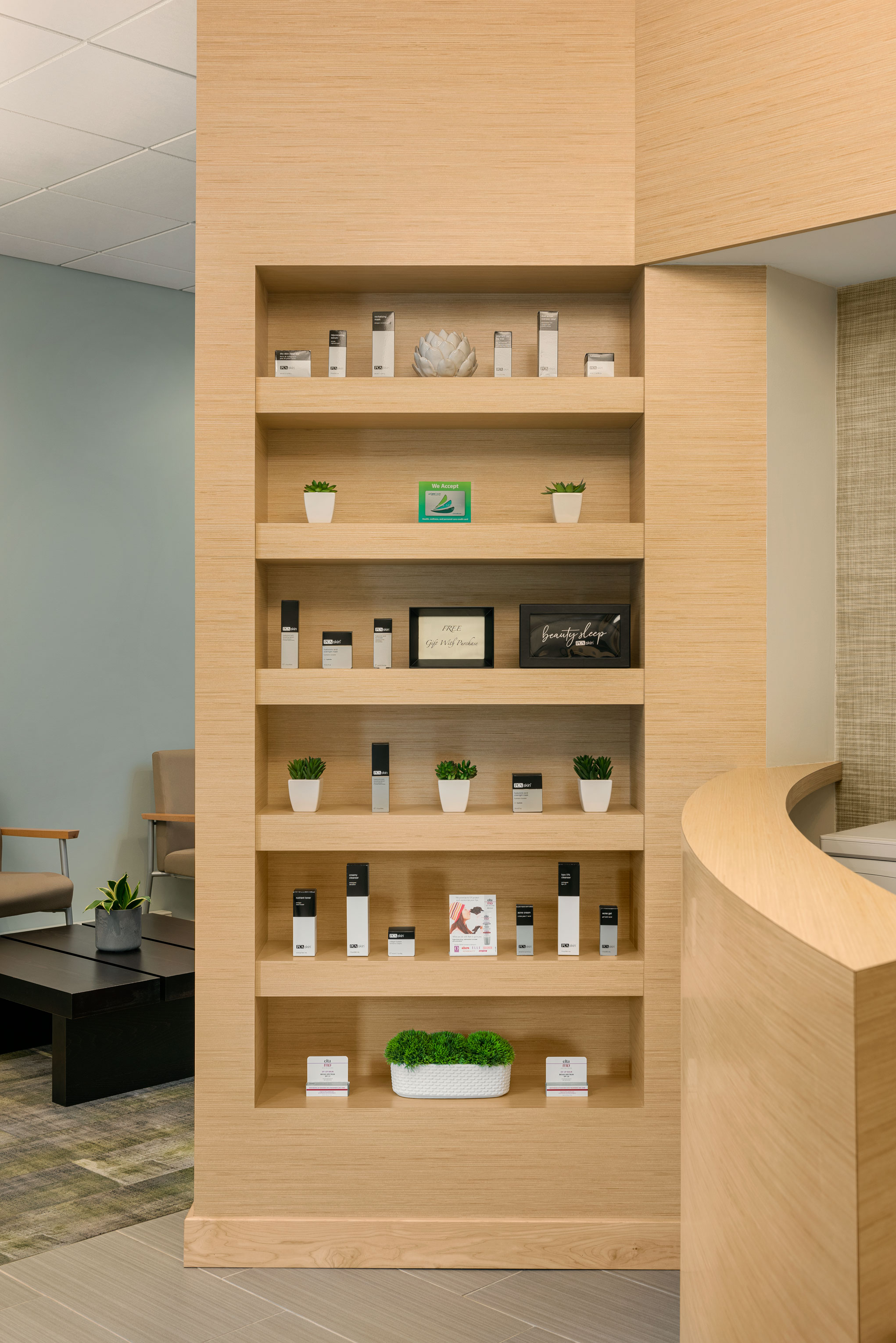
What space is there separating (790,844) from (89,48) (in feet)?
11.9

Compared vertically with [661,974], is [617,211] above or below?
above

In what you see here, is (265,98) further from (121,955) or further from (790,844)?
(121,955)

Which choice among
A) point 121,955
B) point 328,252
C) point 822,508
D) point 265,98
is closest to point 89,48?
point 265,98

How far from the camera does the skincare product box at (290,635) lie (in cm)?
282

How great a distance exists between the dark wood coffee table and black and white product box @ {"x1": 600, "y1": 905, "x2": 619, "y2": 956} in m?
1.58

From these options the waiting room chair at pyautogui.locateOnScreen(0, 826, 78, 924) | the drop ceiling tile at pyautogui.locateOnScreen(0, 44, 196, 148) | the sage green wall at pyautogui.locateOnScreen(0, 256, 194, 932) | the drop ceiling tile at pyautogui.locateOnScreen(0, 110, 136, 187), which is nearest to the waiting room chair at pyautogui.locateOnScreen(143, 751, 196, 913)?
the sage green wall at pyautogui.locateOnScreen(0, 256, 194, 932)

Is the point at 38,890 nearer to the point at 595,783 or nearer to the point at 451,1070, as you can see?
the point at 451,1070

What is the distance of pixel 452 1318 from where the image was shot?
7.94 ft

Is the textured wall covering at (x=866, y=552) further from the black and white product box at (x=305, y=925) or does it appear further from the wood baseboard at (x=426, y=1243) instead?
the black and white product box at (x=305, y=925)

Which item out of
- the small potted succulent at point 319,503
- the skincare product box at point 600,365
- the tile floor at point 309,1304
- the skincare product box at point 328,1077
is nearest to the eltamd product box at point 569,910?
the skincare product box at point 328,1077

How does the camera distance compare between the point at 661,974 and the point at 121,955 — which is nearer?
the point at 661,974

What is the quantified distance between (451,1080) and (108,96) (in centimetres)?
361

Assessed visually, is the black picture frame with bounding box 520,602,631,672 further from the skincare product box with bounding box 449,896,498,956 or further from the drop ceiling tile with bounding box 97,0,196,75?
the drop ceiling tile with bounding box 97,0,196,75

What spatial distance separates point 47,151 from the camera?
461 centimetres
